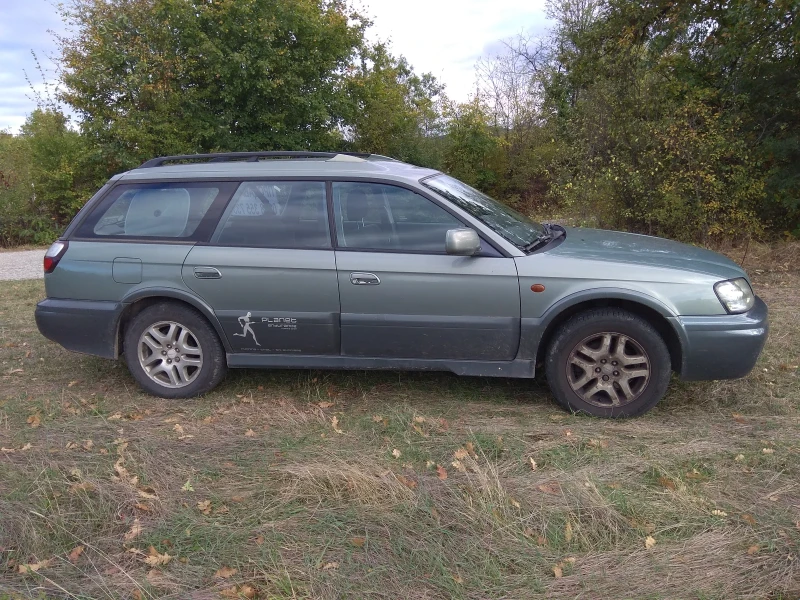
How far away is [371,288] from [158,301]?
62.9 inches

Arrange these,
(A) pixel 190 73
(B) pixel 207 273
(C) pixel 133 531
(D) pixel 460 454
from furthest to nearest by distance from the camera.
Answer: (A) pixel 190 73 < (B) pixel 207 273 < (D) pixel 460 454 < (C) pixel 133 531

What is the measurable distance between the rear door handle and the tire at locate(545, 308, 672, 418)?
2.29 meters

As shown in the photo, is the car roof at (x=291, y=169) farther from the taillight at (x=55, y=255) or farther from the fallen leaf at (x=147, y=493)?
the fallen leaf at (x=147, y=493)

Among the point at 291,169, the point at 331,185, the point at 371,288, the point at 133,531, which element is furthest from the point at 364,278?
the point at 133,531

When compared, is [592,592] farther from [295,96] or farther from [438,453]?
[295,96]

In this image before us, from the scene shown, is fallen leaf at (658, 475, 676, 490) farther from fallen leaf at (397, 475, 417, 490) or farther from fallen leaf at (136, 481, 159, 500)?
fallen leaf at (136, 481, 159, 500)

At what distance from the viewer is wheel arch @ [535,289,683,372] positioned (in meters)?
3.92

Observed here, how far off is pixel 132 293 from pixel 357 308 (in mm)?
1628

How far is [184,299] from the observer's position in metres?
4.46

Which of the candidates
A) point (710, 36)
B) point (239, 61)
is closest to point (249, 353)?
point (710, 36)

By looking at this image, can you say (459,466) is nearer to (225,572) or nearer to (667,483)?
(667,483)

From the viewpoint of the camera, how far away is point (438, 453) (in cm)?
363

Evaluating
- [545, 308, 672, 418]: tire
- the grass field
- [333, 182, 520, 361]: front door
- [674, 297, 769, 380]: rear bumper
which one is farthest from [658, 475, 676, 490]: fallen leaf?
[333, 182, 520, 361]: front door

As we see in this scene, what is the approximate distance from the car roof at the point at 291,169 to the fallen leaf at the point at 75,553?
8.62ft
